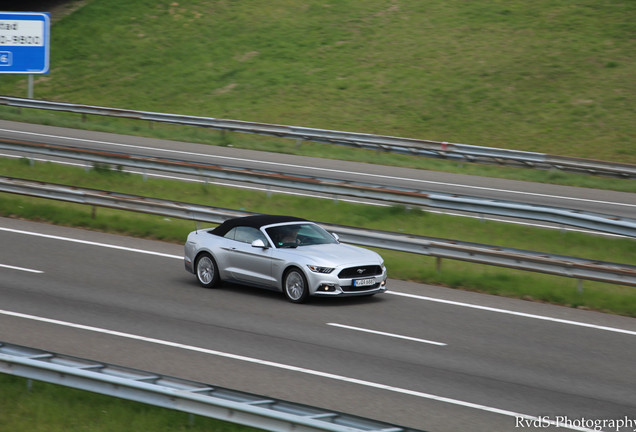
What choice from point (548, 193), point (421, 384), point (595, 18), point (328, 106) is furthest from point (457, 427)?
point (595, 18)

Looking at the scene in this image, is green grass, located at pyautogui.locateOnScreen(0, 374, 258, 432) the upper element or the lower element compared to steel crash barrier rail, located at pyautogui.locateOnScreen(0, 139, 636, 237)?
lower

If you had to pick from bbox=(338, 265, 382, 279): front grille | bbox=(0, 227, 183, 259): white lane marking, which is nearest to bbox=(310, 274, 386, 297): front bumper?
bbox=(338, 265, 382, 279): front grille

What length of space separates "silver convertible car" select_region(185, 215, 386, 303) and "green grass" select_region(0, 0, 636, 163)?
55.8ft

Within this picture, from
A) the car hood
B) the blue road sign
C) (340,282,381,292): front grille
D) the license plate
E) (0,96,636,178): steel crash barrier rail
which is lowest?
(340,282,381,292): front grille

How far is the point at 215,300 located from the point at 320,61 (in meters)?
26.4

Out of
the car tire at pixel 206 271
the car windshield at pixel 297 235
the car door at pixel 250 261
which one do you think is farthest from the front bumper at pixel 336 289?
the car tire at pixel 206 271

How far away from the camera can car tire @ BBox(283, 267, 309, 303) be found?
1335cm

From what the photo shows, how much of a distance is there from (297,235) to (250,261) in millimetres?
959

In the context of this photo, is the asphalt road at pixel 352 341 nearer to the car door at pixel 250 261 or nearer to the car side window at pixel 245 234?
the car door at pixel 250 261

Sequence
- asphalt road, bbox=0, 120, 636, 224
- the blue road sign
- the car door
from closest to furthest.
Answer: the car door → asphalt road, bbox=0, 120, 636, 224 → the blue road sign

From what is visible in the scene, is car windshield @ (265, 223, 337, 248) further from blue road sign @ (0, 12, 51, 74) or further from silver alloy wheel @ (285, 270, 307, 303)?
blue road sign @ (0, 12, 51, 74)

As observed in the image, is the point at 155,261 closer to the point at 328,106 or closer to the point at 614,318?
the point at 614,318

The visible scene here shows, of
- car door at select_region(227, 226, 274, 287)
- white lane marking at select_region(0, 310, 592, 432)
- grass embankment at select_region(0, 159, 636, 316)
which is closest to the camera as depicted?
white lane marking at select_region(0, 310, 592, 432)

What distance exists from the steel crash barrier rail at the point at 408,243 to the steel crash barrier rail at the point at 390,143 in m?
11.7
